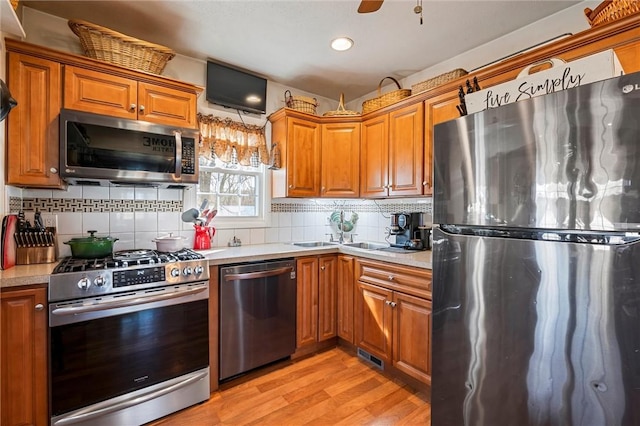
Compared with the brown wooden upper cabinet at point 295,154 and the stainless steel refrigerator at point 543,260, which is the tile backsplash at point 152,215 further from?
the stainless steel refrigerator at point 543,260

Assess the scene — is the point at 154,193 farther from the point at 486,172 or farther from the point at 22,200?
the point at 486,172

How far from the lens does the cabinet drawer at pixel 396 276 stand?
198 centimetres

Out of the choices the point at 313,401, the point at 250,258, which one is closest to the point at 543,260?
the point at 313,401

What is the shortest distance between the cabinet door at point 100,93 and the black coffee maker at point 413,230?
2168 millimetres

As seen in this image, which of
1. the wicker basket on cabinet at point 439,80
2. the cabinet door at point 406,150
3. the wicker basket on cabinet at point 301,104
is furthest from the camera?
the wicker basket on cabinet at point 301,104

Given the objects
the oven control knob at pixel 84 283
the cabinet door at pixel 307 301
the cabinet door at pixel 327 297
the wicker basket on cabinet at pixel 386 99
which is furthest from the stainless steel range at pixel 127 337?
the wicker basket on cabinet at pixel 386 99

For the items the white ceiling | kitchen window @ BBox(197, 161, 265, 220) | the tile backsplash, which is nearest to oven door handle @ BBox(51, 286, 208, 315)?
the tile backsplash

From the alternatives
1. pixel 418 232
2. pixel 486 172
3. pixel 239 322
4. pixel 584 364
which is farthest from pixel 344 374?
pixel 486 172

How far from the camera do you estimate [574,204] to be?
3.26 feet

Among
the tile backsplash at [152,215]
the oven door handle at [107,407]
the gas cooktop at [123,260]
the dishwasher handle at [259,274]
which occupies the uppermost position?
the tile backsplash at [152,215]

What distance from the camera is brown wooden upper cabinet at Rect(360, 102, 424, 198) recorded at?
7.87 ft

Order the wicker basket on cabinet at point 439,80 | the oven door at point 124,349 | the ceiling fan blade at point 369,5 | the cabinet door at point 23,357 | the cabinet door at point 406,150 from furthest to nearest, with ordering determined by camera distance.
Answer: the cabinet door at point 406,150 → the wicker basket on cabinet at point 439,80 → the oven door at point 124,349 → the cabinet door at point 23,357 → the ceiling fan blade at point 369,5

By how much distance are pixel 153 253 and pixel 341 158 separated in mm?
1805

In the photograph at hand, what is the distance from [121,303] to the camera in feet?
5.50
